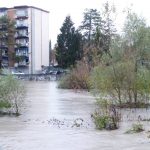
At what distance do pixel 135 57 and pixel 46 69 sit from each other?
240ft

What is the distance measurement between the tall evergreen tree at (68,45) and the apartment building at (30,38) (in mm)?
14231

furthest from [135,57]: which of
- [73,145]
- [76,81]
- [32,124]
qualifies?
[76,81]

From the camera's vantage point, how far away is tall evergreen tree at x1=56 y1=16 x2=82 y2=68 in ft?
280

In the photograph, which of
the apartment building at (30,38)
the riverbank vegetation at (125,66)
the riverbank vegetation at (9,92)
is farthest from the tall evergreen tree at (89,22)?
the riverbank vegetation at (9,92)

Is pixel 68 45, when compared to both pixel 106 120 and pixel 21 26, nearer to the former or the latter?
pixel 21 26

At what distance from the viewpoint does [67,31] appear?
86500 millimetres

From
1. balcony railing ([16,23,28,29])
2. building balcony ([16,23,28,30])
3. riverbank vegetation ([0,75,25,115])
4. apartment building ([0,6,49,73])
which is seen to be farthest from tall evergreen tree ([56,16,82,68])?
riverbank vegetation ([0,75,25,115])

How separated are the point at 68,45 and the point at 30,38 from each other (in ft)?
65.6

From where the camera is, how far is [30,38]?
103875 mm

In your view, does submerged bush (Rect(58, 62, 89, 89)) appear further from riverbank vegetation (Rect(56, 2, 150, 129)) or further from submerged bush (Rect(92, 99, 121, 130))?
submerged bush (Rect(92, 99, 121, 130))

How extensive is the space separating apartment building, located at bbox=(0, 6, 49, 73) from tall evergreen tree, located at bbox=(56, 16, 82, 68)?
46.7 feet

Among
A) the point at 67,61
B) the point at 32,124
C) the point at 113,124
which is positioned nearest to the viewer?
the point at 113,124

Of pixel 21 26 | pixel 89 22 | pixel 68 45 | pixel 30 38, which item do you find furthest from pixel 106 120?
pixel 21 26

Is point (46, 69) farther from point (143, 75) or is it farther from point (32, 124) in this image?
point (32, 124)
